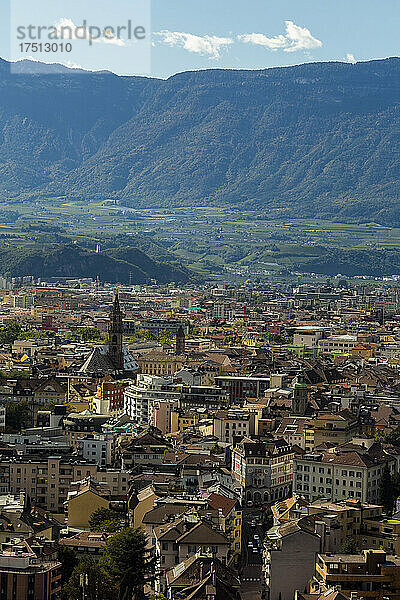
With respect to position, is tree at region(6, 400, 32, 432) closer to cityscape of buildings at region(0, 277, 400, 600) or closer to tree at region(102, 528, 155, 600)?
cityscape of buildings at region(0, 277, 400, 600)

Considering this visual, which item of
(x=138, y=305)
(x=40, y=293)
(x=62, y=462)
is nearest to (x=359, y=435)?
(x=62, y=462)

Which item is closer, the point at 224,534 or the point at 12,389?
the point at 224,534

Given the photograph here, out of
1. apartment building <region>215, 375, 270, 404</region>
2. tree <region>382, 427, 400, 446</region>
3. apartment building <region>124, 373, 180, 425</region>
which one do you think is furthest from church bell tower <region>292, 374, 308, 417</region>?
apartment building <region>215, 375, 270, 404</region>

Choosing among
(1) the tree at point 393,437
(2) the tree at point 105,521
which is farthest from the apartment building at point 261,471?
(2) the tree at point 105,521

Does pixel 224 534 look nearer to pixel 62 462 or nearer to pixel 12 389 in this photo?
pixel 62 462

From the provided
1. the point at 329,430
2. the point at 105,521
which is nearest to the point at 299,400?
the point at 329,430

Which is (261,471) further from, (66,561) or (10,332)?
(10,332)
